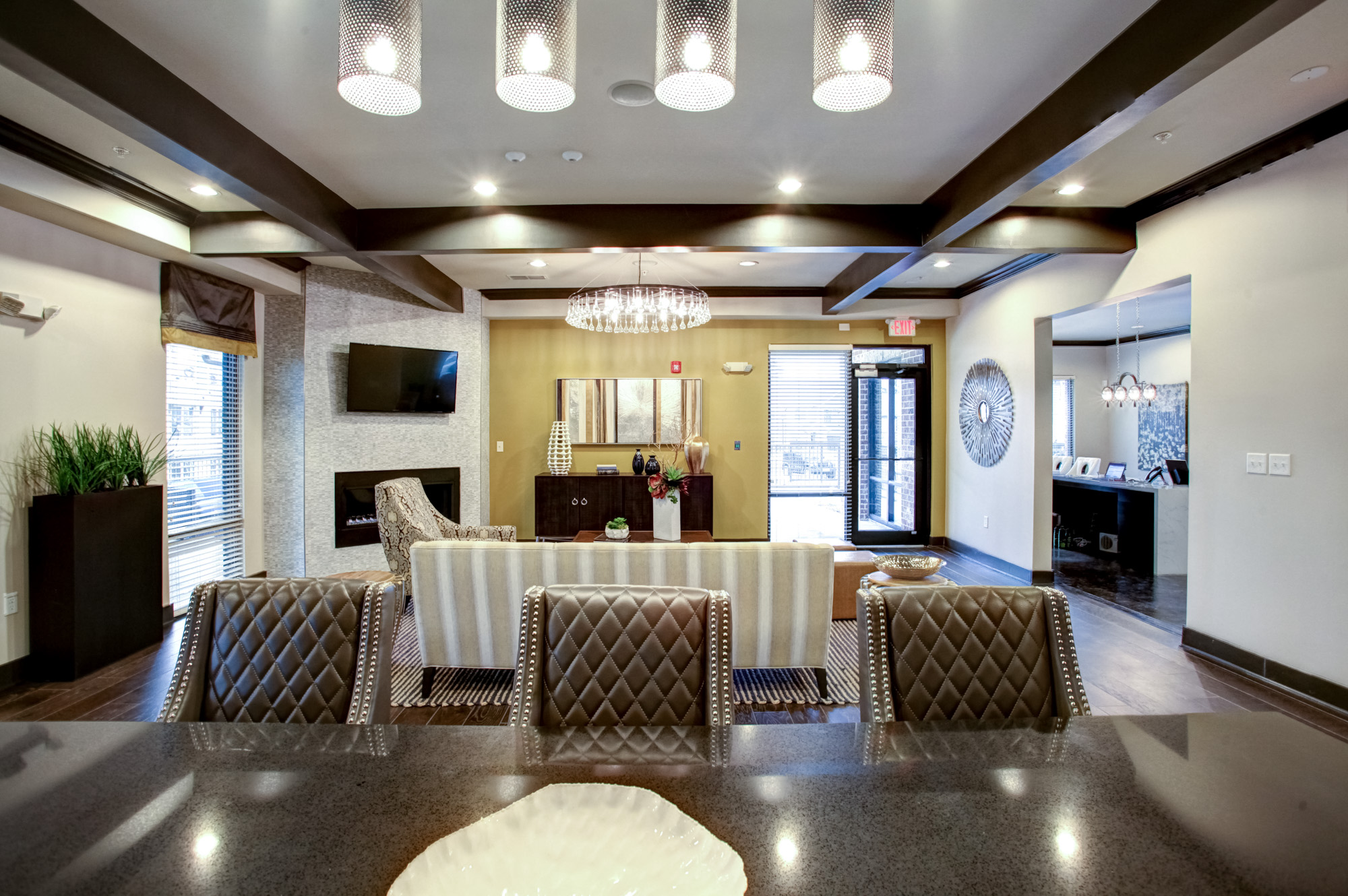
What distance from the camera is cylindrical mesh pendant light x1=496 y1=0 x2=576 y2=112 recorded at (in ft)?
2.98

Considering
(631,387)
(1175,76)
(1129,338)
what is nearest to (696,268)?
(631,387)

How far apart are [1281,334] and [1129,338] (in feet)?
19.4

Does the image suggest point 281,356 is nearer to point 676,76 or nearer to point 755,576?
point 755,576

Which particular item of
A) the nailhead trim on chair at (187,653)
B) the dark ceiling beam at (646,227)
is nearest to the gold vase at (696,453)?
the dark ceiling beam at (646,227)

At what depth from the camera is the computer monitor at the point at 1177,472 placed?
6.36 m

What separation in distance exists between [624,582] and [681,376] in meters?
4.30

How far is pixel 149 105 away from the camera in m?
2.44

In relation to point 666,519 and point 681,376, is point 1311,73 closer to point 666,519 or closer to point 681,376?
point 666,519

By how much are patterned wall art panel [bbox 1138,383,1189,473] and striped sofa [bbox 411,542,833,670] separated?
23.0 feet

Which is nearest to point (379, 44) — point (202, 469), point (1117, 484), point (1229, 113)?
point (1229, 113)

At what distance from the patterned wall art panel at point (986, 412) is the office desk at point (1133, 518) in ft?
4.03

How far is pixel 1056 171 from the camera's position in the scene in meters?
2.88

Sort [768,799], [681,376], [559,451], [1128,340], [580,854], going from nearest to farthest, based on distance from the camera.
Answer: [580,854] < [768,799] < [559,451] < [681,376] < [1128,340]

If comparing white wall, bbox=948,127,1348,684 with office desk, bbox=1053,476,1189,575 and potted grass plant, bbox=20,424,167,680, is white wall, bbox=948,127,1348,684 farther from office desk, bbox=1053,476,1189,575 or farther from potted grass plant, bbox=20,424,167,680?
potted grass plant, bbox=20,424,167,680
